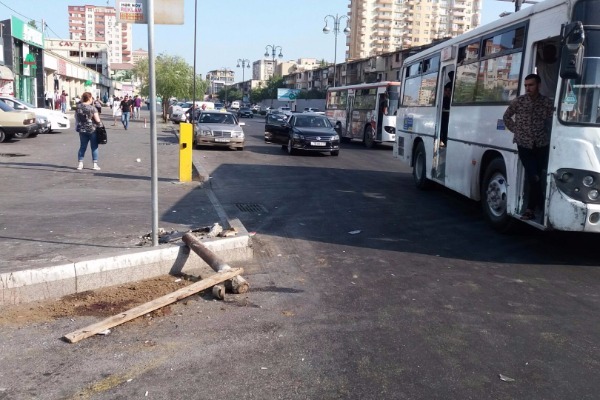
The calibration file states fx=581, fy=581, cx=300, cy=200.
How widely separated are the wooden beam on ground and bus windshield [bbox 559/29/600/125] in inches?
162

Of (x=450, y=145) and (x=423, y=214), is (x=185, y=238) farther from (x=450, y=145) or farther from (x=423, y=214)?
(x=450, y=145)

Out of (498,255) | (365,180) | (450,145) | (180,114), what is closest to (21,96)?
(180,114)

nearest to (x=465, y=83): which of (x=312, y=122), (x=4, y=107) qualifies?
(x=312, y=122)

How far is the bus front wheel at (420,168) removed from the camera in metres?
12.7

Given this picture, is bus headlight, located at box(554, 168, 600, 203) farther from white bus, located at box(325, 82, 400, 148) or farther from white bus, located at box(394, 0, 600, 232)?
white bus, located at box(325, 82, 400, 148)

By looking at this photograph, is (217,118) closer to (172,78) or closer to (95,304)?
(95,304)

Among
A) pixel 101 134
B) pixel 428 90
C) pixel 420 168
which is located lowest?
pixel 420 168

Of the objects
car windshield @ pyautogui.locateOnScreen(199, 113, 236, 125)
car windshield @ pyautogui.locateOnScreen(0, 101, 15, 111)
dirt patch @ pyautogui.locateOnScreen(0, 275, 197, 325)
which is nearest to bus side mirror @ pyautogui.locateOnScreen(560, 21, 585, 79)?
dirt patch @ pyautogui.locateOnScreen(0, 275, 197, 325)

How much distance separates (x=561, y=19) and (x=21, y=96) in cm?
3760

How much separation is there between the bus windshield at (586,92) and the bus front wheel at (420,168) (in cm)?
592

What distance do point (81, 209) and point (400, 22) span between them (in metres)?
147

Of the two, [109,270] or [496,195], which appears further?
[496,195]

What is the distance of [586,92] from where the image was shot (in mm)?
6551

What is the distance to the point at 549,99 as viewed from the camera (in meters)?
7.19
